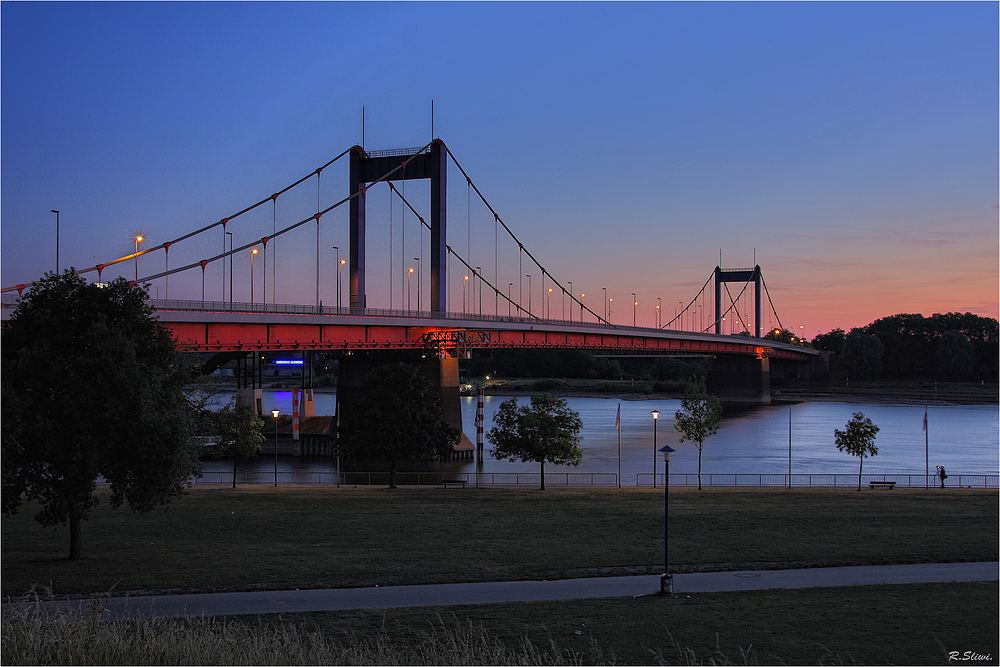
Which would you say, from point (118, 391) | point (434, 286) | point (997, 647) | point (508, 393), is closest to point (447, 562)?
point (118, 391)

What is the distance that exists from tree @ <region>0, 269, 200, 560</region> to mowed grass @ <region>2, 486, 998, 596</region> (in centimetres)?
184

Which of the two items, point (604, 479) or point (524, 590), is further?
point (604, 479)

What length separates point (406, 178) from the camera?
71688 millimetres

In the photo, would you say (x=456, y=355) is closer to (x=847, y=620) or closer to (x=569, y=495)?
(x=569, y=495)

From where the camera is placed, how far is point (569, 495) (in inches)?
1265

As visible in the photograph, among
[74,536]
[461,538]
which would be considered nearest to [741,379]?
[461,538]

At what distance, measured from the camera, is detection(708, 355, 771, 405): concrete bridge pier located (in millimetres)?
125750

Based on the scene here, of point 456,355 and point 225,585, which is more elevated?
point 456,355

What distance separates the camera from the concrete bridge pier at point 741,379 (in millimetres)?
125750

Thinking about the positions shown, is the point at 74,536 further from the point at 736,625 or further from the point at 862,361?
the point at 862,361

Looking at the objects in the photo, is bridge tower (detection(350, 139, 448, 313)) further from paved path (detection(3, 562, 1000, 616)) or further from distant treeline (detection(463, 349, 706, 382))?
distant treeline (detection(463, 349, 706, 382))

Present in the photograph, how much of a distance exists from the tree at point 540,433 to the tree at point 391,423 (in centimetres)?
376

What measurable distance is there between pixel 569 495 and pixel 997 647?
19116mm

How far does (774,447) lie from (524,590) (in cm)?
5075
